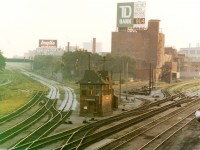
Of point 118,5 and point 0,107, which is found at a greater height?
point 118,5

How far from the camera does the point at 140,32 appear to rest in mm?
107125

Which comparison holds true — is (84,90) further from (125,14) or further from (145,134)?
(125,14)

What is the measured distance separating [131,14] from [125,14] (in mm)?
1895

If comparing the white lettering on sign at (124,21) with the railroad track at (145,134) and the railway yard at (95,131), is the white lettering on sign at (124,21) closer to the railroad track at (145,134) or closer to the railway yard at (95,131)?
the railway yard at (95,131)

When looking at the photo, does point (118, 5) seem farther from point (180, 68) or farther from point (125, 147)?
point (125, 147)

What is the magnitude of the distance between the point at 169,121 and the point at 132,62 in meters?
66.1

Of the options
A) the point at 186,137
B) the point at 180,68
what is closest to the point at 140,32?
the point at 180,68

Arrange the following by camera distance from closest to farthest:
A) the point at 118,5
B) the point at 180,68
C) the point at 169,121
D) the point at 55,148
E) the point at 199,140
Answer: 1. the point at 55,148
2. the point at 199,140
3. the point at 169,121
4. the point at 118,5
5. the point at 180,68

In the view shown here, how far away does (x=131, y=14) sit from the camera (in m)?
102

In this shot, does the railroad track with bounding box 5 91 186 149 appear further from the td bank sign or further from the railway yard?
the td bank sign

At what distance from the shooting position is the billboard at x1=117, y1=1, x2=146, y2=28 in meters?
102

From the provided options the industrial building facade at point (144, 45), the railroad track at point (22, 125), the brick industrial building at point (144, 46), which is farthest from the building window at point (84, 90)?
the industrial building facade at point (144, 45)

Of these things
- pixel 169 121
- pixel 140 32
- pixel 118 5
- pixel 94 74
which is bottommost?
pixel 169 121

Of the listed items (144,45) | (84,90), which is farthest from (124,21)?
(84,90)
